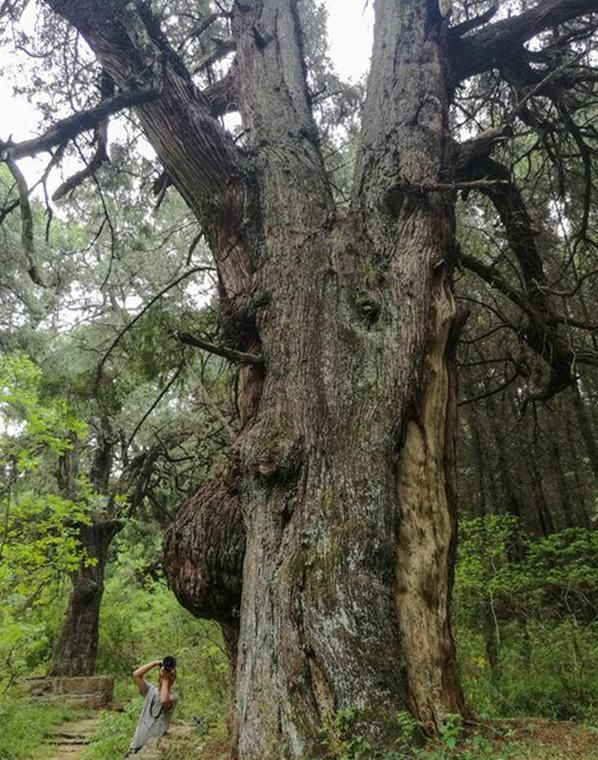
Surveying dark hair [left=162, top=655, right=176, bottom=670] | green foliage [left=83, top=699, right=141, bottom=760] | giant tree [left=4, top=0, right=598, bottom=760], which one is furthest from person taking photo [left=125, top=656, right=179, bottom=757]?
giant tree [left=4, top=0, right=598, bottom=760]

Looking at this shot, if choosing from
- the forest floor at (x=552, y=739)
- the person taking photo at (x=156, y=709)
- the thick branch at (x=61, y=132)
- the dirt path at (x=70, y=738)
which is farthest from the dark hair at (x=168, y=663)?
the thick branch at (x=61, y=132)

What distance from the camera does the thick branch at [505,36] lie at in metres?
4.41

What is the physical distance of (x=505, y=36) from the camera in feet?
15.3

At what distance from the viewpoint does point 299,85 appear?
493 cm

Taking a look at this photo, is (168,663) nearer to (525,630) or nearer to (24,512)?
(24,512)

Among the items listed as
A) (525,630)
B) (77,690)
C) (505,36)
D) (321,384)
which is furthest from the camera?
(77,690)

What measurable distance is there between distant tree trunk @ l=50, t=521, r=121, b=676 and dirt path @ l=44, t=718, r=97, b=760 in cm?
199

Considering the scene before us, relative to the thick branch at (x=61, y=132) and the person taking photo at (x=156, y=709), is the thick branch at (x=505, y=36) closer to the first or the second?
the thick branch at (x=61, y=132)

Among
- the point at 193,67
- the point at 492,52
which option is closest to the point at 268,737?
the point at 492,52

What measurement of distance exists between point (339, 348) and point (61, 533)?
868 centimetres

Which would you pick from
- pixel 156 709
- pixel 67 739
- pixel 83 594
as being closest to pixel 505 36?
pixel 156 709

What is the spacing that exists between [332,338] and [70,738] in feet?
28.2

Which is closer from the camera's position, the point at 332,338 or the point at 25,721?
the point at 332,338

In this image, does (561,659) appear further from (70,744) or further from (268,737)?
(70,744)
